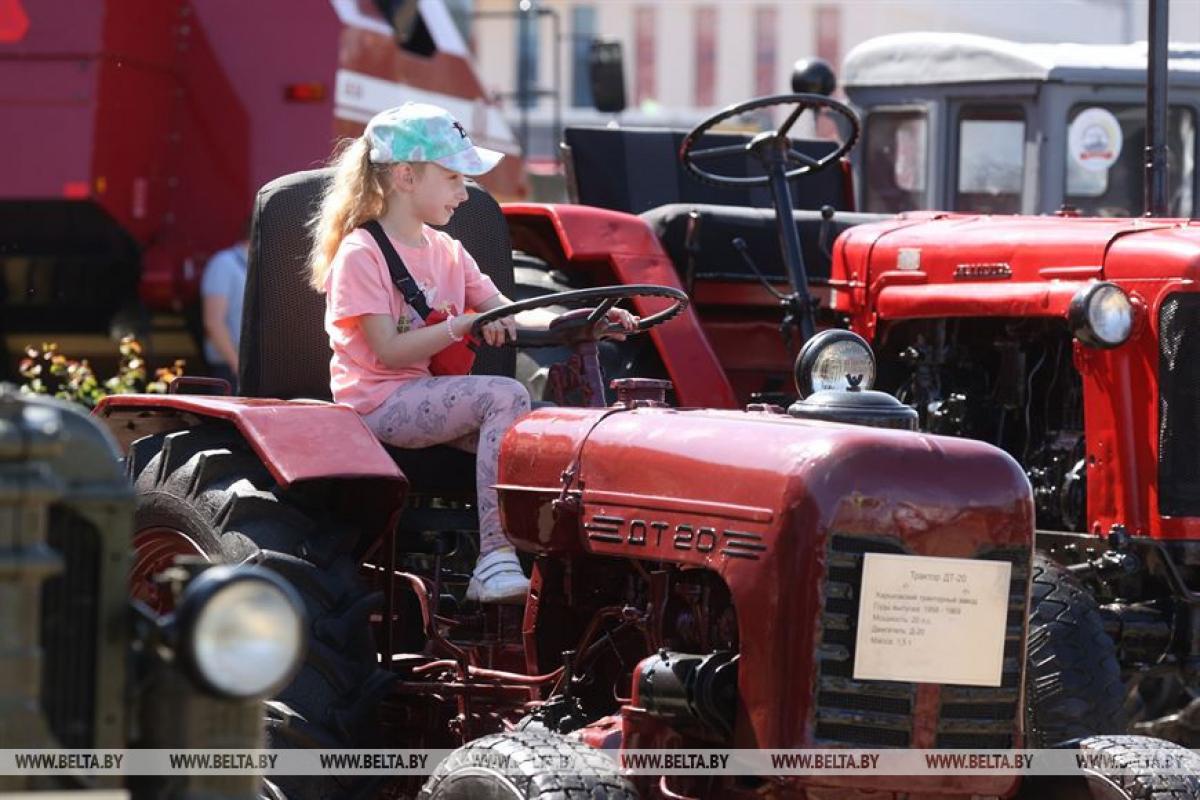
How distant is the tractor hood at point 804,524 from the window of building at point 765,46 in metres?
55.1

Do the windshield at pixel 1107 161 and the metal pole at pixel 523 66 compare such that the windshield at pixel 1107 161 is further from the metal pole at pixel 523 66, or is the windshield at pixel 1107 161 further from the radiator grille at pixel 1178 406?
the metal pole at pixel 523 66

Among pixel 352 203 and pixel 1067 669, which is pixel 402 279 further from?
pixel 1067 669

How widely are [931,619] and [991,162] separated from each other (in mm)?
5984

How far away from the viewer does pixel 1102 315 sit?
6.64 m

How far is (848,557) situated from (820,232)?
3694 millimetres

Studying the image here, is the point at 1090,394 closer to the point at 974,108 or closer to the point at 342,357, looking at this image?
the point at 342,357

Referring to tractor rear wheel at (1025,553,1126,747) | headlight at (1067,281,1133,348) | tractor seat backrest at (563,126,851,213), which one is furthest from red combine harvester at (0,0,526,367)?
tractor rear wheel at (1025,553,1126,747)

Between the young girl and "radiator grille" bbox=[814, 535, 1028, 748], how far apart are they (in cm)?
98

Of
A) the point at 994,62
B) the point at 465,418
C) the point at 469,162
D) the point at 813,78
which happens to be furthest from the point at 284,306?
the point at 994,62

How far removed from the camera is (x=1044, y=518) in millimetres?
7051

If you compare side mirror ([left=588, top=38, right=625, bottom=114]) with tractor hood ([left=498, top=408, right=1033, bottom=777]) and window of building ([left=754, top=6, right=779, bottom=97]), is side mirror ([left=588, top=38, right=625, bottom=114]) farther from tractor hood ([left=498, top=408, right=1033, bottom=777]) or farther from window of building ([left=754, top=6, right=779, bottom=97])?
window of building ([left=754, top=6, right=779, bottom=97])

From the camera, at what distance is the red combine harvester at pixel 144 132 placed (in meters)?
10.8

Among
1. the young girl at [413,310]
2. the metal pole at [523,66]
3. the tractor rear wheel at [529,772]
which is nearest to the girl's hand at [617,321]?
the young girl at [413,310]

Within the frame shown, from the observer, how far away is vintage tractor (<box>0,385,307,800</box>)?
10.7 feet
